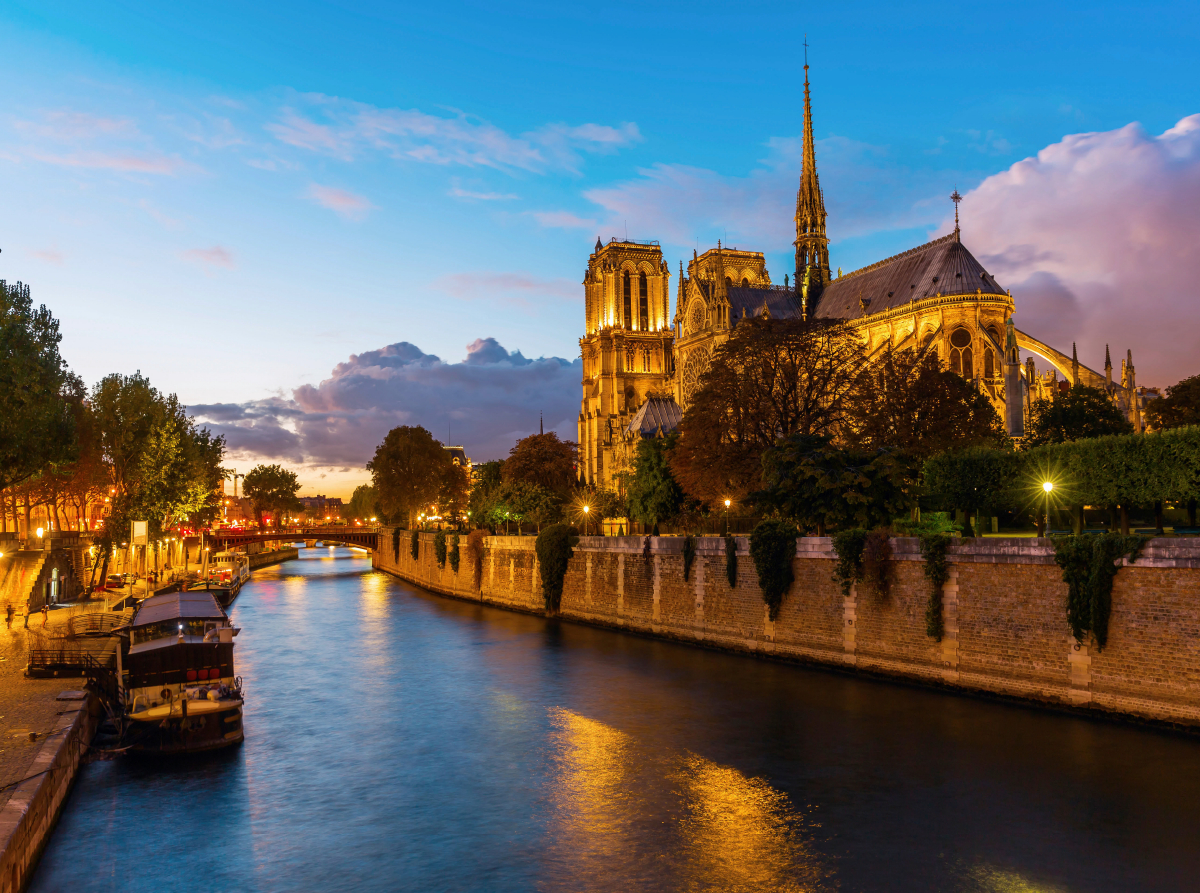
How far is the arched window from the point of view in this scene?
4466 inches

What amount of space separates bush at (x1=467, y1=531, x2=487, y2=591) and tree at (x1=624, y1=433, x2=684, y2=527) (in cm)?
1021

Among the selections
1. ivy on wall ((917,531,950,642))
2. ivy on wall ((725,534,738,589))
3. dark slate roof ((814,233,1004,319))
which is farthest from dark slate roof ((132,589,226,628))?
dark slate roof ((814,233,1004,319))

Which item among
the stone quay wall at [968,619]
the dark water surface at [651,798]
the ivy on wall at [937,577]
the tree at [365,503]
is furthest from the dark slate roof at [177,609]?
the tree at [365,503]

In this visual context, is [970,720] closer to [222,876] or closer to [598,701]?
[598,701]

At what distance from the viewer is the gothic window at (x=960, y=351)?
6675cm

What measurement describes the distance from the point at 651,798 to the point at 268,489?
506 ft

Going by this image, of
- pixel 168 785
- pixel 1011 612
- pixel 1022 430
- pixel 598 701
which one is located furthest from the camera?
pixel 1022 430

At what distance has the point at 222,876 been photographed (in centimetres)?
1614

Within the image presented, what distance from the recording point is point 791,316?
88.5 m

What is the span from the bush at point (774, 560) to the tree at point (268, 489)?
→ 14333cm

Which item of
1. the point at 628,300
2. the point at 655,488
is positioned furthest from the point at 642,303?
the point at 655,488

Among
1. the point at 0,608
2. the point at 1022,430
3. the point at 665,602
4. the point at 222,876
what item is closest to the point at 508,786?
the point at 222,876

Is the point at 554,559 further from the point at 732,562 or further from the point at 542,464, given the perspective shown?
the point at 542,464

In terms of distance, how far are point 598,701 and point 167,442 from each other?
40.9 m
